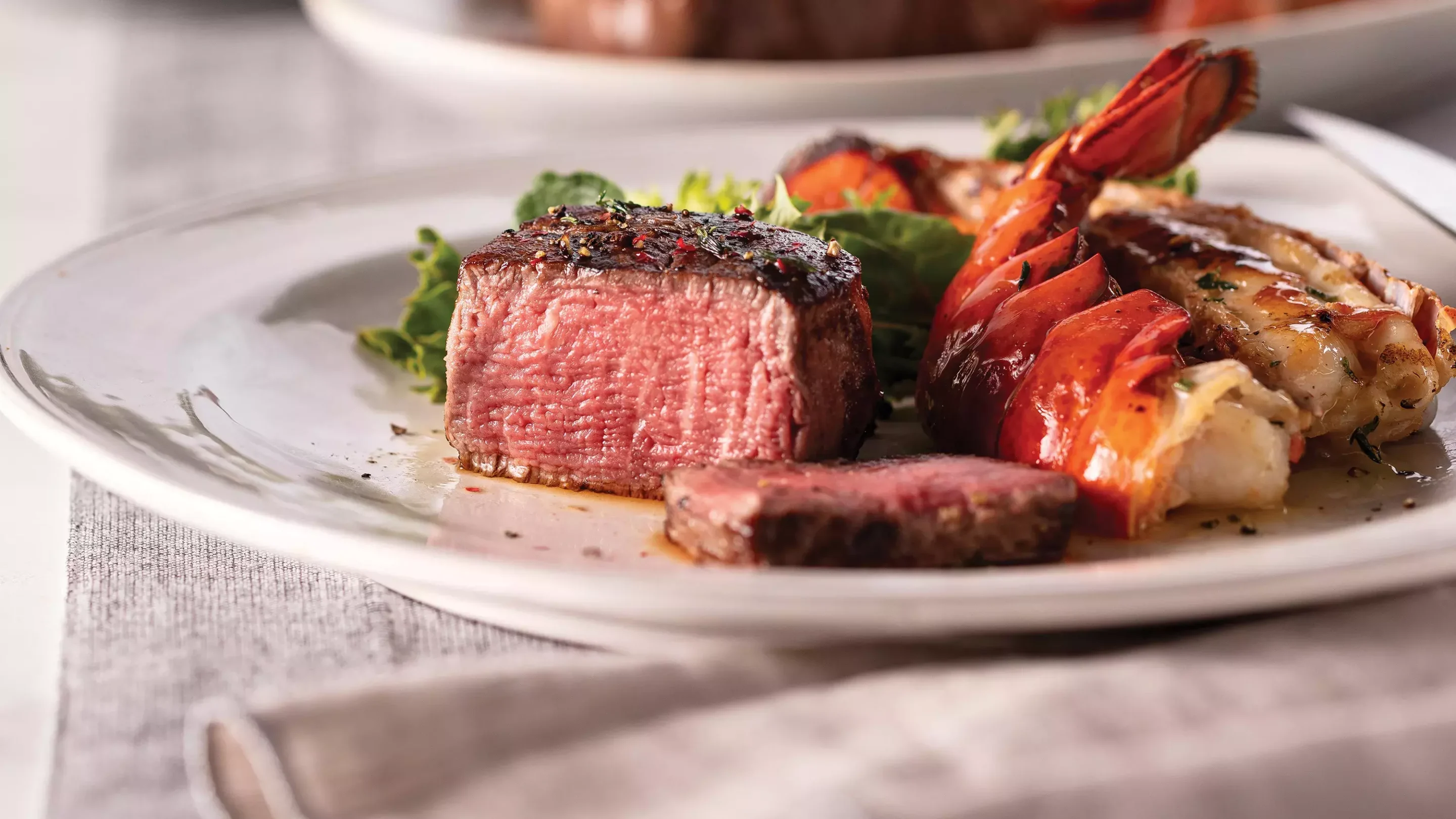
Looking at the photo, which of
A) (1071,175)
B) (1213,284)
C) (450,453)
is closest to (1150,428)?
(1213,284)

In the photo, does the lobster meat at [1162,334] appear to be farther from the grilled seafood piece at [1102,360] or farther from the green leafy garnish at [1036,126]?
the green leafy garnish at [1036,126]

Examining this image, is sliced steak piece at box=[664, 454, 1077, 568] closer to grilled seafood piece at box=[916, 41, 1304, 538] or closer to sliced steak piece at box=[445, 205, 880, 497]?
grilled seafood piece at box=[916, 41, 1304, 538]

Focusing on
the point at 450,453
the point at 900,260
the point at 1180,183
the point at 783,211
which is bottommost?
the point at 450,453

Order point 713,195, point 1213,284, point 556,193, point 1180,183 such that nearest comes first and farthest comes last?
point 1213,284
point 556,193
point 1180,183
point 713,195

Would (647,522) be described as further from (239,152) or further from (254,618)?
(239,152)

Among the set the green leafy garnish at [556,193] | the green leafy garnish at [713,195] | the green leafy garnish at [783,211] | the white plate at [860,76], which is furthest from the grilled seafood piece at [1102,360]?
the white plate at [860,76]

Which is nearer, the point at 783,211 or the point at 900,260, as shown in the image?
the point at 783,211

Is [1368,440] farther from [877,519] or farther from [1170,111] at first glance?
[877,519]
